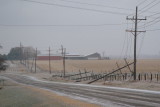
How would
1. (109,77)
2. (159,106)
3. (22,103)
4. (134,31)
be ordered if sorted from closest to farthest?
1. (159,106)
2. (22,103)
3. (134,31)
4. (109,77)

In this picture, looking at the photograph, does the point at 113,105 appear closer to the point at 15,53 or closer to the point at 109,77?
the point at 109,77

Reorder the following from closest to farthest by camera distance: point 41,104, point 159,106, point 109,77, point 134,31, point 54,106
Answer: point 159,106, point 54,106, point 41,104, point 134,31, point 109,77

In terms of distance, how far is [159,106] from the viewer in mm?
17781

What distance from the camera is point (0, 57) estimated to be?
6359 cm

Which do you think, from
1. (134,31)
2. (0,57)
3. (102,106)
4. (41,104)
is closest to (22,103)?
(41,104)

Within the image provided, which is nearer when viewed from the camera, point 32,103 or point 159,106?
point 159,106

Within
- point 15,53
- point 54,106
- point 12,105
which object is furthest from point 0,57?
point 15,53

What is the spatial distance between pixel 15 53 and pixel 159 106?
188 metres

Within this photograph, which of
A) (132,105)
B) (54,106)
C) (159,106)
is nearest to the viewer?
(159,106)

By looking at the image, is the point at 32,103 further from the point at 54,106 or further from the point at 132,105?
the point at 132,105

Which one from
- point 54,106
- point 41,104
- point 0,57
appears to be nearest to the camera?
point 54,106

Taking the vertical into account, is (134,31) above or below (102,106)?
above

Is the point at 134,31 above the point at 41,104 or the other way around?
above

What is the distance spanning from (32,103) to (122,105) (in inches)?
310
